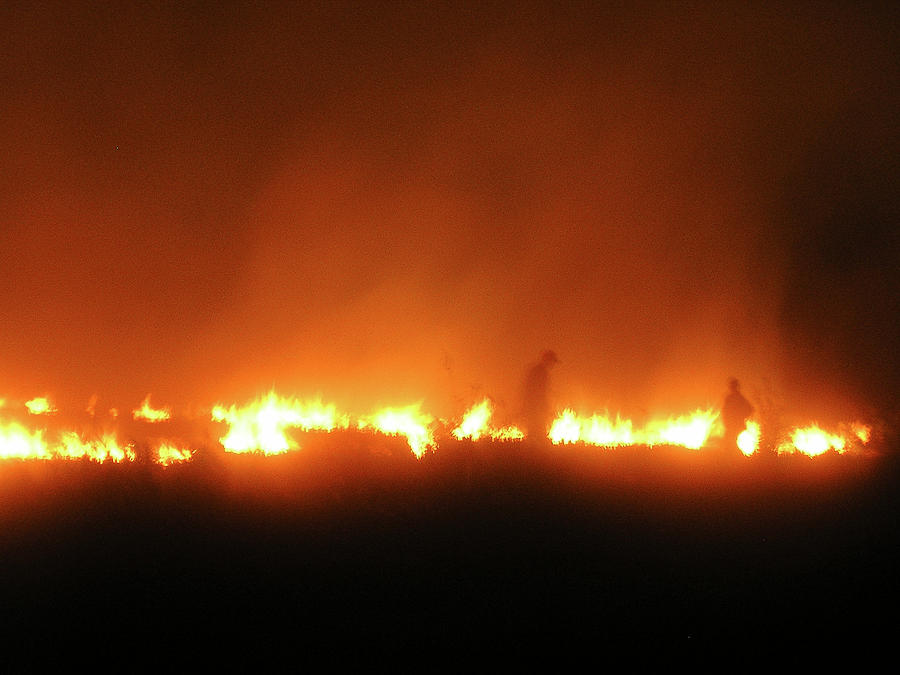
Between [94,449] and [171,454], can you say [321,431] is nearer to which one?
[171,454]

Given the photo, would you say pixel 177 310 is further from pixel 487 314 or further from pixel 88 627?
pixel 88 627

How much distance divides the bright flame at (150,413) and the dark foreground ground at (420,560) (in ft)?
14.3

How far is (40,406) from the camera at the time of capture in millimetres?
14938

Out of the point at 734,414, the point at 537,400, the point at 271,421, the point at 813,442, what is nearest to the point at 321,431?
the point at 271,421

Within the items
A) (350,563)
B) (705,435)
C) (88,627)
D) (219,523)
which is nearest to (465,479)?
(350,563)

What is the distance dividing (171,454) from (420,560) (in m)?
4.16

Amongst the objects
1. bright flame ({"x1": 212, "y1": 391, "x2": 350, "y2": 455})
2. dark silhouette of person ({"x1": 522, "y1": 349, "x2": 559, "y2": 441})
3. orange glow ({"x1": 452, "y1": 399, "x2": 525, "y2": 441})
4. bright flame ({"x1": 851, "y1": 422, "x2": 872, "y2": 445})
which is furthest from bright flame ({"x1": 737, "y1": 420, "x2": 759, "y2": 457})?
bright flame ({"x1": 212, "y1": 391, "x2": 350, "y2": 455})

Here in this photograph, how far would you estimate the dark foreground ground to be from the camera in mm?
6641

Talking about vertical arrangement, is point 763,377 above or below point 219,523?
above

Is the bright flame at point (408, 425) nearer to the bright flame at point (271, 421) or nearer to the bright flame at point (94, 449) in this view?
the bright flame at point (271, 421)

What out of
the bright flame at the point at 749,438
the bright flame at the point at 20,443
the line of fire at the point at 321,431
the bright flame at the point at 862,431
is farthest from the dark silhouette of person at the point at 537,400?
the bright flame at the point at 20,443

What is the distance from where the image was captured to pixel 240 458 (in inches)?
380

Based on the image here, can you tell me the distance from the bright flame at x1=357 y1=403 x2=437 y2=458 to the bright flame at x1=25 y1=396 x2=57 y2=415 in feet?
19.0

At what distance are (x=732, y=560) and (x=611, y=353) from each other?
11.8 m
